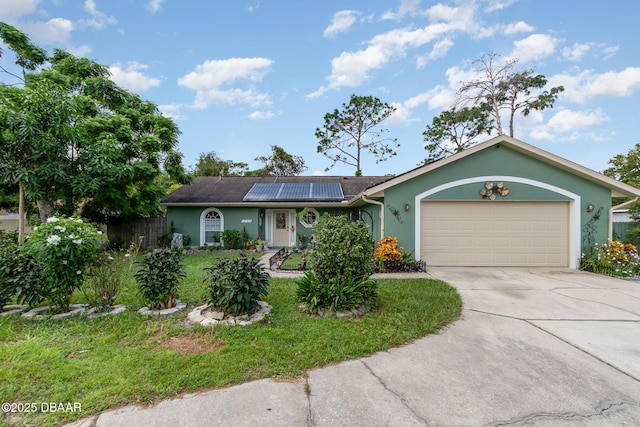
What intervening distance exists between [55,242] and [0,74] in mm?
10519

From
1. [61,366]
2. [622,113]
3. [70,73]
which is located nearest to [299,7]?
[70,73]

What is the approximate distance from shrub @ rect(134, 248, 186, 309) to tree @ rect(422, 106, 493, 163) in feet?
73.1

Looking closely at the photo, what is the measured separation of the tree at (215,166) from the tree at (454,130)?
744 inches

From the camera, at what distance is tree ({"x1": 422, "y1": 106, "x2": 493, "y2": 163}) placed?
21.0m

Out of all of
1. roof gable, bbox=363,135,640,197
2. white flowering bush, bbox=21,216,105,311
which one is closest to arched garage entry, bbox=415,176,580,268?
roof gable, bbox=363,135,640,197

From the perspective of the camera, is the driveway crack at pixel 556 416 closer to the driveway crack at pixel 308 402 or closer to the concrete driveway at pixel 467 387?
the concrete driveway at pixel 467 387

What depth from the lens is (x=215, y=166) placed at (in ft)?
93.8

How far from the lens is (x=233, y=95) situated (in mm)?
13438

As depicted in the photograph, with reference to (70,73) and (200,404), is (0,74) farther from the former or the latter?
(200,404)

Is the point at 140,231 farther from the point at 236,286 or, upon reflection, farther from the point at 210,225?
the point at 236,286

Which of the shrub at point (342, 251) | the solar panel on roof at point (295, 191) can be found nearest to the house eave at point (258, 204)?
the solar panel on roof at point (295, 191)

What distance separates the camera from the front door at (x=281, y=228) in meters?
13.5

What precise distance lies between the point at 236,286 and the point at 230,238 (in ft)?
29.1

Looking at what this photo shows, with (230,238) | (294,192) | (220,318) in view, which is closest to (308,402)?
(220,318)
